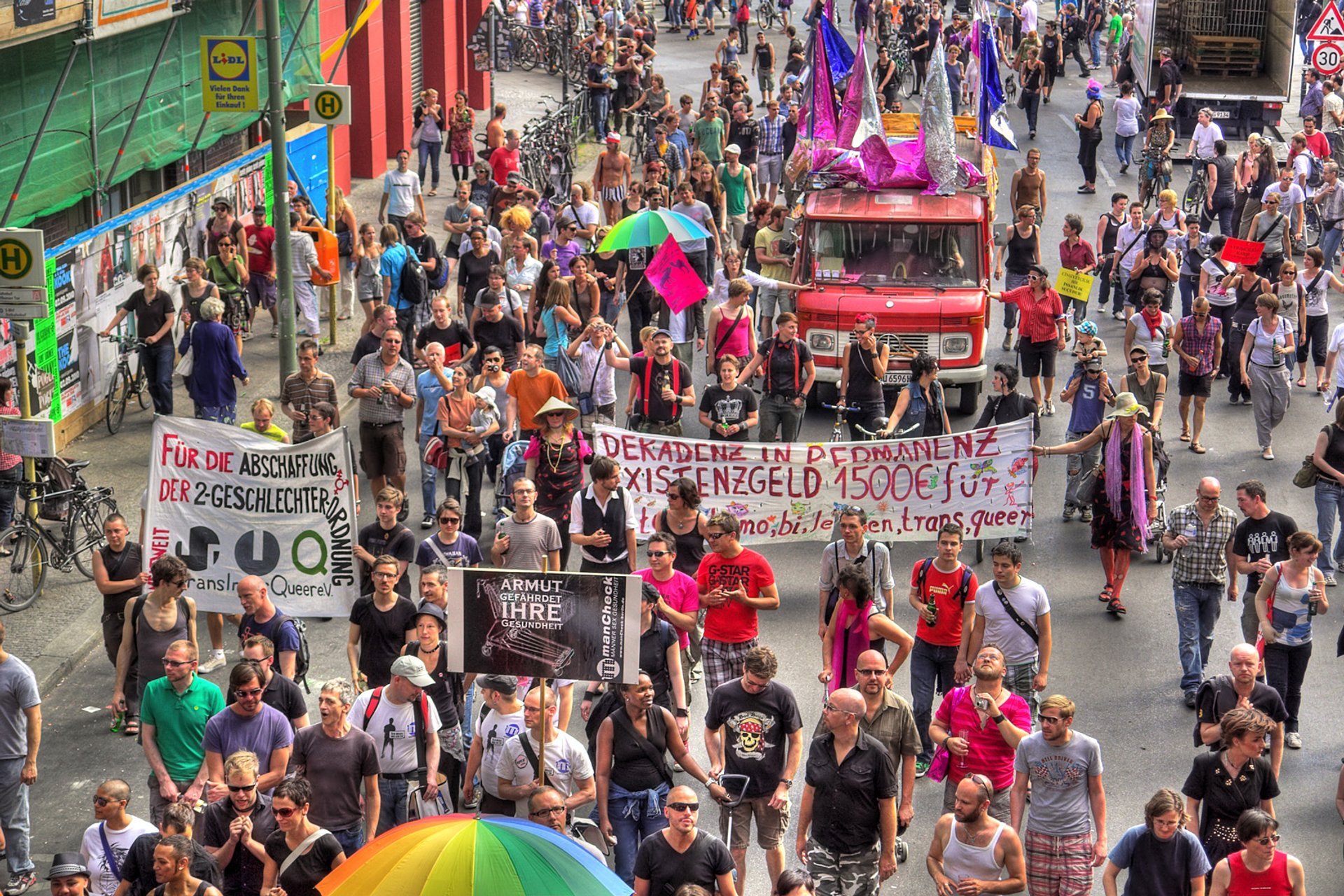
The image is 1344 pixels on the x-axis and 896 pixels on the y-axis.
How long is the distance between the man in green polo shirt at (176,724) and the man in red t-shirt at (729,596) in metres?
2.91

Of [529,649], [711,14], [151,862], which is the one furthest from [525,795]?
[711,14]

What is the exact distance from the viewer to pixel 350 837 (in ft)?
32.6

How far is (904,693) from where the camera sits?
1309 centimetres

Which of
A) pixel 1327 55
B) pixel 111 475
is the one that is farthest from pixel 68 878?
pixel 1327 55

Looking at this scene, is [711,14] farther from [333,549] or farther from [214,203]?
[333,549]

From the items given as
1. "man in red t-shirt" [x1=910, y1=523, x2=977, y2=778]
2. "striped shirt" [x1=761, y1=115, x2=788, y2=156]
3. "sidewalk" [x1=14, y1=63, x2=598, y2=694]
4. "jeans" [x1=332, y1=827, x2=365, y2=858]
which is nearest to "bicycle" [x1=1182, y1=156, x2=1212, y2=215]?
"striped shirt" [x1=761, y1=115, x2=788, y2=156]

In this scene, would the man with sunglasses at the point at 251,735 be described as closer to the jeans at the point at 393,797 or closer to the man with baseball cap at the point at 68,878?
the jeans at the point at 393,797

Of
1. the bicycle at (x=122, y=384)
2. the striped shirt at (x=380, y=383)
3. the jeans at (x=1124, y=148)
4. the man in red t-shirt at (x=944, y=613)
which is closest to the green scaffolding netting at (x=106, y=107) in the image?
the bicycle at (x=122, y=384)

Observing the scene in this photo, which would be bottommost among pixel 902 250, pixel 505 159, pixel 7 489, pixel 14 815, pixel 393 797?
pixel 14 815

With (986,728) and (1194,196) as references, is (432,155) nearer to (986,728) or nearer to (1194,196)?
(1194,196)

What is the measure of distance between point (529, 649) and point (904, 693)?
4.57 metres

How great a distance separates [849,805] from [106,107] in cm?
1426

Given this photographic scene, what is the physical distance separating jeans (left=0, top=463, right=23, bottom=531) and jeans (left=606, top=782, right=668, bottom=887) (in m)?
7.20

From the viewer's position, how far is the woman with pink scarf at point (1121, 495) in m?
14.4
